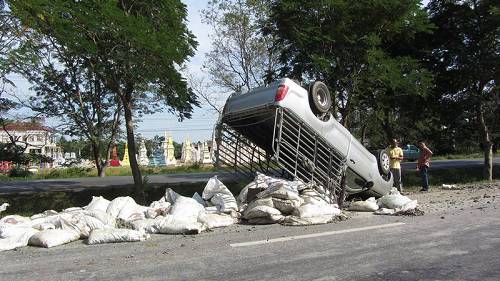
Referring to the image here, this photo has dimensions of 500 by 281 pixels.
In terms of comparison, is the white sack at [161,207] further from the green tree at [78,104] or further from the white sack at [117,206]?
the green tree at [78,104]

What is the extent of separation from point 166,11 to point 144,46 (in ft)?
5.91

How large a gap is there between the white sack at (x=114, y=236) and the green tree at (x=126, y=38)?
4.87m

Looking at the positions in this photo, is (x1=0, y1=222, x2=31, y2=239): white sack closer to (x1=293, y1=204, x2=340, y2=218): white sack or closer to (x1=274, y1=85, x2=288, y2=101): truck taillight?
(x1=293, y1=204, x2=340, y2=218): white sack

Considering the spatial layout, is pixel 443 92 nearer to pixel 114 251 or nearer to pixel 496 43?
pixel 496 43

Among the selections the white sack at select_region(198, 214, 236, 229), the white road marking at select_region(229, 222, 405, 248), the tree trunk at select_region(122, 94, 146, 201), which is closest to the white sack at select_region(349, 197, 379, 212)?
the white road marking at select_region(229, 222, 405, 248)

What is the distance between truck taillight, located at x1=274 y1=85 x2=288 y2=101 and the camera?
9.55 metres

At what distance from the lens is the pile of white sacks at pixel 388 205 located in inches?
395

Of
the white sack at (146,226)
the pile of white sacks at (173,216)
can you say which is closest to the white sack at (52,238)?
the pile of white sacks at (173,216)

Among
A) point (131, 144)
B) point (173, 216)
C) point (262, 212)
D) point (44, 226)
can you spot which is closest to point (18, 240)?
point (44, 226)

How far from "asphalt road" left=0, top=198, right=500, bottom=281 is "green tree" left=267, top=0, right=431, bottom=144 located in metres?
7.96

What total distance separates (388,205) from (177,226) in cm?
454

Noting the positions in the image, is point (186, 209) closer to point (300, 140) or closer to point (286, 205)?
point (286, 205)

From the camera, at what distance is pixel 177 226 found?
820 centimetres

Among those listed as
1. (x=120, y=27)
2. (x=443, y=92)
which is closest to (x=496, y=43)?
(x=443, y=92)
